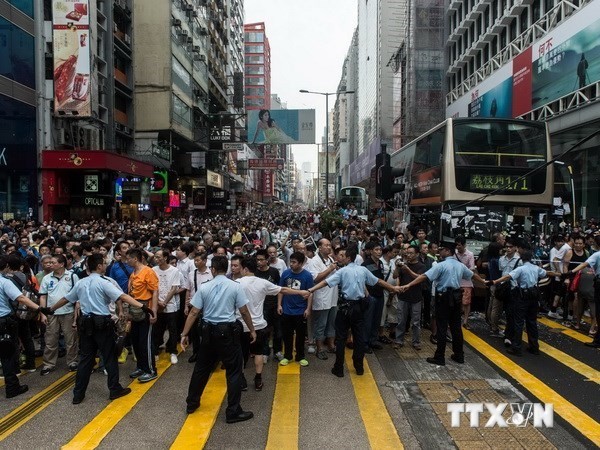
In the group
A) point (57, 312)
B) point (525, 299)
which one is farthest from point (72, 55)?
point (525, 299)

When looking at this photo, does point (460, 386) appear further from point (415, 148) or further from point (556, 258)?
point (415, 148)

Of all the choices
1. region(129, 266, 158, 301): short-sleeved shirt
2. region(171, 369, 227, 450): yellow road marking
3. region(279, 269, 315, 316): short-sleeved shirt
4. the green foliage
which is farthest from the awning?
region(171, 369, 227, 450): yellow road marking

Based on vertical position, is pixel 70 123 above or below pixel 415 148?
above

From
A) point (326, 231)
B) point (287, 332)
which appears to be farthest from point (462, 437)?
point (326, 231)

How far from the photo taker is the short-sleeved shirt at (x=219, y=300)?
5180mm

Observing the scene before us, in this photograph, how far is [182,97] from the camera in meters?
37.9

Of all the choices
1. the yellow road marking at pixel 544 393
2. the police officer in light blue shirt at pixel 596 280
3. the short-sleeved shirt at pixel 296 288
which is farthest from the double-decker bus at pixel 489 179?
the short-sleeved shirt at pixel 296 288

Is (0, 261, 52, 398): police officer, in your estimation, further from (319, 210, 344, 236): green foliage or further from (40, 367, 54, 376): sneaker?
(319, 210, 344, 236): green foliage

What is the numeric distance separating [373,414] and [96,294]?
11.1 feet

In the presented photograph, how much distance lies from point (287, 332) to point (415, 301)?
2.14m

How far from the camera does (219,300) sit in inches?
204

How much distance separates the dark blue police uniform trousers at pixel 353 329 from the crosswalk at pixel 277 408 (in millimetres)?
239

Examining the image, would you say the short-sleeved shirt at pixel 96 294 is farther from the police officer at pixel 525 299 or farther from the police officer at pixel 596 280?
the police officer at pixel 596 280

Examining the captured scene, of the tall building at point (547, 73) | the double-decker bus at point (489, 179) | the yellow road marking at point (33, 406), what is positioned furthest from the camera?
the tall building at point (547, 73)
